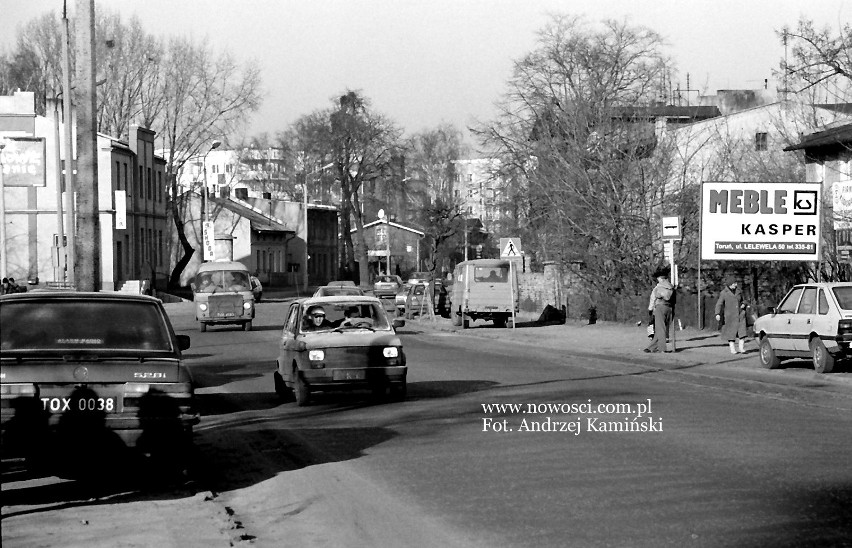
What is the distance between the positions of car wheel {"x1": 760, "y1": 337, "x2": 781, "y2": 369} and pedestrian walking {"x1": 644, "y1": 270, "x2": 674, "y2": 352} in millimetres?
3517

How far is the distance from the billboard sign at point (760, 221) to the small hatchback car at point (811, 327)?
319 inches

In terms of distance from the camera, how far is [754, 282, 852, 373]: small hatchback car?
68.2 feet

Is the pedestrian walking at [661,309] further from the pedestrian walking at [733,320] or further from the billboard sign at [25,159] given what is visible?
the billboard sign at [25,159]

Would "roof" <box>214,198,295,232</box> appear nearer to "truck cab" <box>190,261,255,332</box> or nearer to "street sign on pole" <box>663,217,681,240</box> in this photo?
"truck cab" <box>190,261,255,332</box>

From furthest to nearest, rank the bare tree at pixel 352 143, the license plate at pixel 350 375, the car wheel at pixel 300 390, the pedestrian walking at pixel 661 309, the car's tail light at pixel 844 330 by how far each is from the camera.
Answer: the bare tree at pixel 352 143 → the pedestrian walking at pixel 661 309 → the car's tail light at pixel 844 330 → the car wheel at pixel 300 390 → the license plate at pixel 350 375

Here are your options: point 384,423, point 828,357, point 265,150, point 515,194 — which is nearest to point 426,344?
point 828,357

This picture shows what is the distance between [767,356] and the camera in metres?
23.1

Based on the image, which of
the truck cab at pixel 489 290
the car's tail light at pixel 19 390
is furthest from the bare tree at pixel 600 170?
the car's tail light at pixel 19 390

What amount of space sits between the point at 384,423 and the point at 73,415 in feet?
18.6

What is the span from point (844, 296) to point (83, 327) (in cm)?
1488

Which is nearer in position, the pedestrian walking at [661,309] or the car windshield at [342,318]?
the car windshield at [342,318]

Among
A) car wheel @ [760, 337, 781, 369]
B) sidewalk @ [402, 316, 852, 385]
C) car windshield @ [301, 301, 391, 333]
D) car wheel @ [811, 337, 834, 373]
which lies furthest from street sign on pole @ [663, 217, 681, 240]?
car windshield @ [301, 301, 391, 333]

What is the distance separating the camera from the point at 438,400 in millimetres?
17172

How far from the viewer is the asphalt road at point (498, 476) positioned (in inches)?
321
